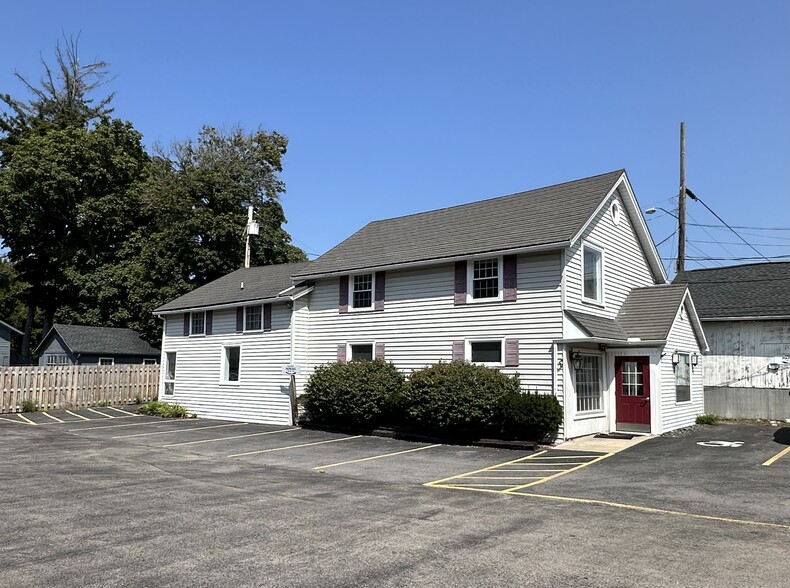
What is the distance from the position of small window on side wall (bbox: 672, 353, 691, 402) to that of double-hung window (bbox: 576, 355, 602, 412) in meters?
2.68

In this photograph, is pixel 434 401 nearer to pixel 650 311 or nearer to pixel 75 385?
pixel 650 311

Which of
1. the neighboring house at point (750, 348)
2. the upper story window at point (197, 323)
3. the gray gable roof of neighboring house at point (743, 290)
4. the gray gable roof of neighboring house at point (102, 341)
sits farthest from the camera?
the gray gable roof of neighboring house at point (102, 341)

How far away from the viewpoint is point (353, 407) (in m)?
19.7

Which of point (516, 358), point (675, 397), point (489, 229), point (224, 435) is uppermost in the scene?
point (489, 229)

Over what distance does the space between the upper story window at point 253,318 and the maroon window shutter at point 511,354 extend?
33.7 ft

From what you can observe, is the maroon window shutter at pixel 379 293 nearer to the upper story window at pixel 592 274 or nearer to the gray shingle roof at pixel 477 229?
the gray shingle roof at pixel 477 229

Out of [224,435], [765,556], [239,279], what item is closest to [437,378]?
[224,435]

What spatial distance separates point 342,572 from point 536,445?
10.8 metres

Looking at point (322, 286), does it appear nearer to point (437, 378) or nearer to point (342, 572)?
point (437, 378)

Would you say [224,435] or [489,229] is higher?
[489,229]

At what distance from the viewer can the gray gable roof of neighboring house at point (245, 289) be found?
2478cm

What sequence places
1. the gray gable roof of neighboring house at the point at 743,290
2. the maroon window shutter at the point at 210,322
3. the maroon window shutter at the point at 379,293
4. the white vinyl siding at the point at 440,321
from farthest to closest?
the maroon window shutter at the point at 210,322 → the gray gable roof of neighboring house at the point at 743,290 → the maroon window shutter at the point at 379,293 → the white vinyl siding at the point at 440,321

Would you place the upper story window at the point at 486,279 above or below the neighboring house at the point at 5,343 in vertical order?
above

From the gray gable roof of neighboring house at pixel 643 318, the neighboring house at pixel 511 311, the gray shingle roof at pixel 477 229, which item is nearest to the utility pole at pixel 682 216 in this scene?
the neighboring house at pixel 511 311
